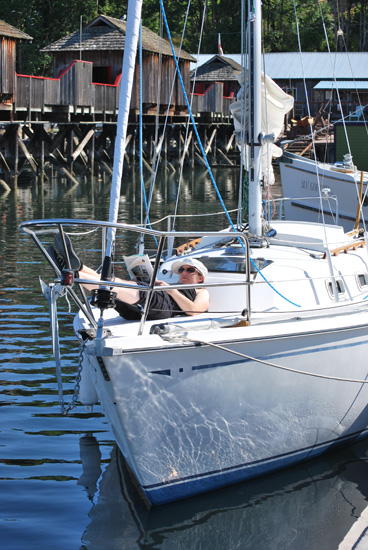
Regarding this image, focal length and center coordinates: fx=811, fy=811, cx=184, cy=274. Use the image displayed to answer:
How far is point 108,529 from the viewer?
6.11 metres

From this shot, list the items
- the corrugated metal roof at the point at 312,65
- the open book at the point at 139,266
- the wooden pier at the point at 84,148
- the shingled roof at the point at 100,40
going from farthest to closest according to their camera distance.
Answer: the corrugated metal roof at the point at 312,65 → the shingled roof at the point at 100,40 → the wooden pier at the point at 84,148 → the open book at the point at 139,266

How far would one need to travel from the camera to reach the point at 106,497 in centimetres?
662

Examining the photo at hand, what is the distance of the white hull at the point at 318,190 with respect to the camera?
63.1 ft

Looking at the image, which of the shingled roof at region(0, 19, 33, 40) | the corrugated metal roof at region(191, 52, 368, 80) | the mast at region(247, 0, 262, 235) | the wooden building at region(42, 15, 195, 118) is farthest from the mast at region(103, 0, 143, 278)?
the corrugated metal roof at region(191, 52, 368, 80)

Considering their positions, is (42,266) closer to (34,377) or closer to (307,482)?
(34,377)

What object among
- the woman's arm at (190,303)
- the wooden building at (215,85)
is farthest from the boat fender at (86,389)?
the wooden building at (215,85)

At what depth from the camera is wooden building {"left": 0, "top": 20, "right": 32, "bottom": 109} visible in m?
29.2

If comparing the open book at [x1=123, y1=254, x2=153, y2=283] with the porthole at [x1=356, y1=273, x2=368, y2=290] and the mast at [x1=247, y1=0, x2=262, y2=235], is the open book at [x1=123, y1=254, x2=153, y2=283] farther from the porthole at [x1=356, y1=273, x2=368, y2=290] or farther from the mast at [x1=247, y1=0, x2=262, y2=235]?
the porthole at [x1=356, y1=273, x2=368, y2=290]

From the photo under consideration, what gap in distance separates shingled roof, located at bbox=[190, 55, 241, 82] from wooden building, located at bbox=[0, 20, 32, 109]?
905 inches

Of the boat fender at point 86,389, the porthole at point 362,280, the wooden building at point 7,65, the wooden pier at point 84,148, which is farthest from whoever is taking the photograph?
the wooden pier at point 84,148

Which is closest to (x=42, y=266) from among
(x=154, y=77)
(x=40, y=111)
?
(x=40, y=111)

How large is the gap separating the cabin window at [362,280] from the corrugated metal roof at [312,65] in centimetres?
5099

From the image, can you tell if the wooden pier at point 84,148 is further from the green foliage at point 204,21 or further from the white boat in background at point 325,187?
the green foliage at point 204,21

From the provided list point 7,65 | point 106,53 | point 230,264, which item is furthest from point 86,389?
point 106,53
